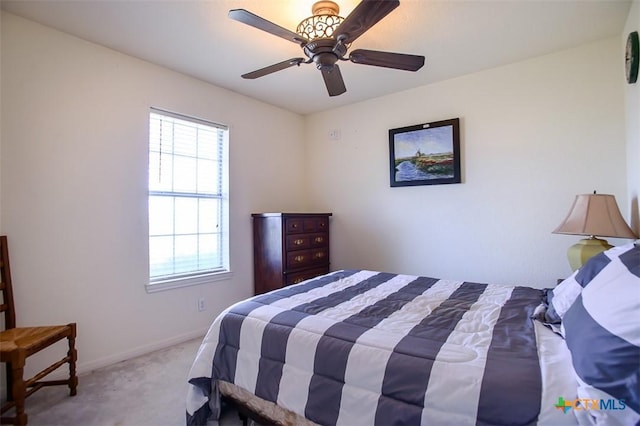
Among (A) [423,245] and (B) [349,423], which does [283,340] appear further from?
(A) [423,245]

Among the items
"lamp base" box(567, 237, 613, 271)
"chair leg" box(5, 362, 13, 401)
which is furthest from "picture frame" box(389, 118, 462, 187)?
"chair leg" box(5, 362, 13, 401)

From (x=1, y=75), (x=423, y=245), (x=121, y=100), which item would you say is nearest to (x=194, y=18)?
(x=121, y=100)

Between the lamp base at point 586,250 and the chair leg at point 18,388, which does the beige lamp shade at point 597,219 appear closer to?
the lamp base at point 586,250

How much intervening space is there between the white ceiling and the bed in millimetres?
1700

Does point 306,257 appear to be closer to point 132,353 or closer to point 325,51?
point 132,353

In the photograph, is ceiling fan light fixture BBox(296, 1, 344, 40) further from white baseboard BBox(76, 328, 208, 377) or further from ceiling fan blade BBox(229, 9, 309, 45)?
white baseboard BBox(76, 328, 208, 377)

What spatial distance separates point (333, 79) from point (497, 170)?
181cm

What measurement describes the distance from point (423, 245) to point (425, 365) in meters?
2.30

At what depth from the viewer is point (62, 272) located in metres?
2.21

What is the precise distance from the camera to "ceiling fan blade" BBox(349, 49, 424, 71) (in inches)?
71.7

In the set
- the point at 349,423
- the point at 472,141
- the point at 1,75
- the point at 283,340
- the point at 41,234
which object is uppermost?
the point at 1,75

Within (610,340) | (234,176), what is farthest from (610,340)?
(234,176)

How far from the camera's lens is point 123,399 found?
1915 mm

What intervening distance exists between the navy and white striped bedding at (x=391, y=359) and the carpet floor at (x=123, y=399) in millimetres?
382
